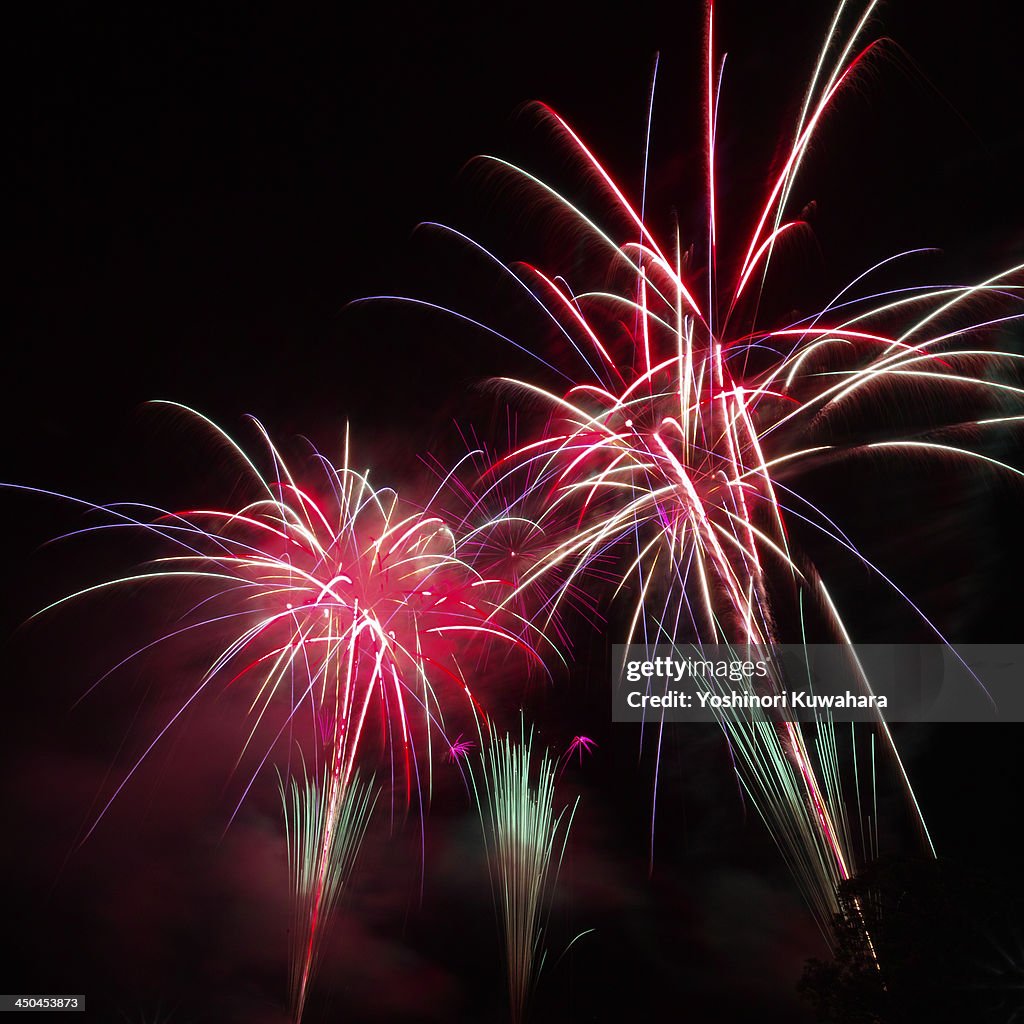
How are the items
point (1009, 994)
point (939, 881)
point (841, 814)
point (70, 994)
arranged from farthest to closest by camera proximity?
A: point (70, 994), point (841, 814), point (939, 881), point (1009, 994)

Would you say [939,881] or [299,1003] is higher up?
[939,881]

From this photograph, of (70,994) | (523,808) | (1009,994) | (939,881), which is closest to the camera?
(1009,994)

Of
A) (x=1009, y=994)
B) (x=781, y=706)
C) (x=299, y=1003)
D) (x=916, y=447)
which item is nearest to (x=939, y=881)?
(x=1009, y=994)

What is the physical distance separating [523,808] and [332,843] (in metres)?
5.86

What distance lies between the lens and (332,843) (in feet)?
81.4

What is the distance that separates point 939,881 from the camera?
1814 cm

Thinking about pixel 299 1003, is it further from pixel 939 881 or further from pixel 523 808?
pixel 939 881

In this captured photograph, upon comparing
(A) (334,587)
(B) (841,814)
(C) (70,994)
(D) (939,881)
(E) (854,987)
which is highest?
(A) (334,587)

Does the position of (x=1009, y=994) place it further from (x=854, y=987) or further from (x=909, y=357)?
(x=909, y=357)

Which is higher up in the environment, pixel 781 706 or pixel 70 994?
pixel 781 706

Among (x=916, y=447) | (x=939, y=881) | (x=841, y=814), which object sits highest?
(x=916, y=447)

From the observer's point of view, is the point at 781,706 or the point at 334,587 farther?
the point at 334,587

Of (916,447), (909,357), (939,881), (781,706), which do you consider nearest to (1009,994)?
(939,881)

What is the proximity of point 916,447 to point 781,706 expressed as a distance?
6597mm
